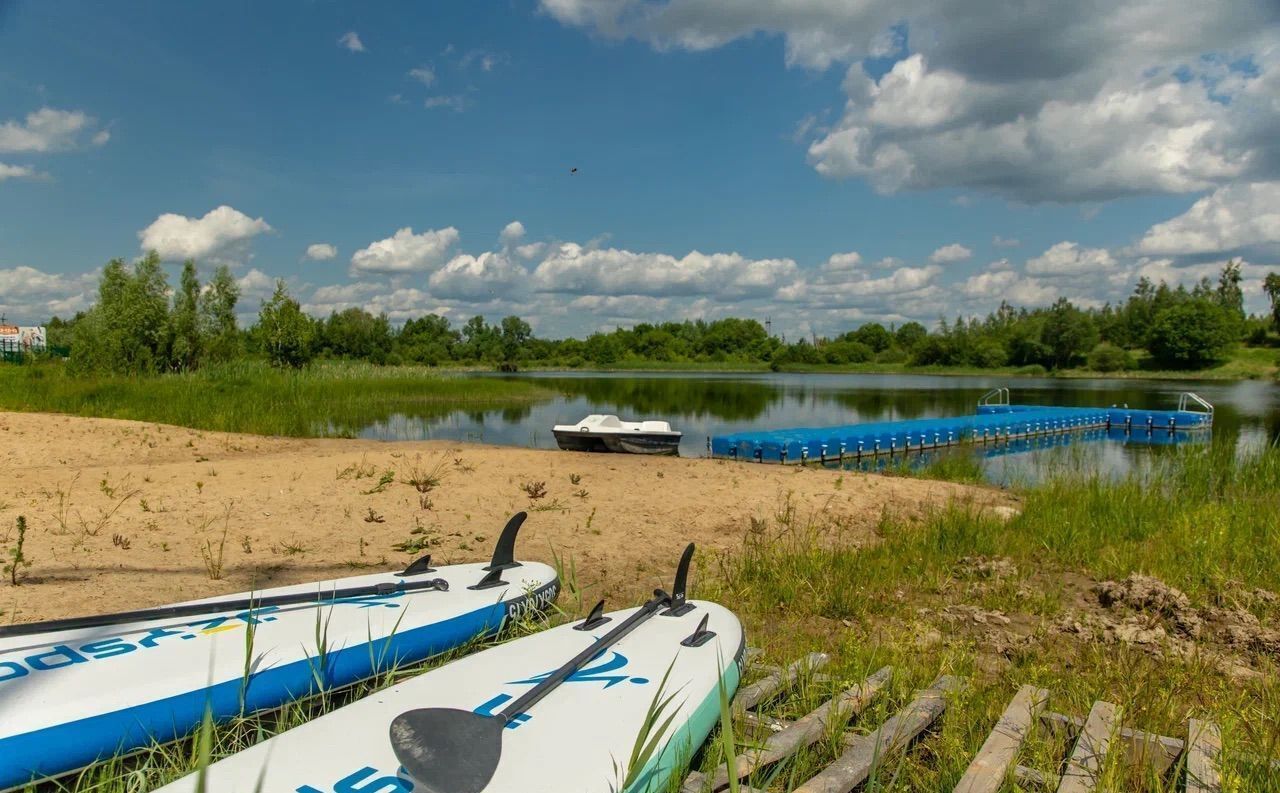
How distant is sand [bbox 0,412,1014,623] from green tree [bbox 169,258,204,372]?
15.1 m

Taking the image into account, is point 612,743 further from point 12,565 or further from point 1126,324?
point 1126,324

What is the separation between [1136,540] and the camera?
6035mm

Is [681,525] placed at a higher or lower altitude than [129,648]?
lower

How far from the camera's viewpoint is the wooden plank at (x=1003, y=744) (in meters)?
2.13

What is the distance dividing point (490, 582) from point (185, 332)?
1072 inches

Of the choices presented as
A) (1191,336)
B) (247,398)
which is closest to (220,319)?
(247,398)

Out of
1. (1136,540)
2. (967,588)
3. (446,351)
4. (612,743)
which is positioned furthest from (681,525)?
(446,351)

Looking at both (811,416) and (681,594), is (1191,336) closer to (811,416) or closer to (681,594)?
(811,416)

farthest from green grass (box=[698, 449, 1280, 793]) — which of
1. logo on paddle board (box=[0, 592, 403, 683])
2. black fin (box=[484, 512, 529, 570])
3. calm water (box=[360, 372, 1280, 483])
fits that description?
calm water (box=[360, 372, 1280, 483])

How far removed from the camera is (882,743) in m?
2.40

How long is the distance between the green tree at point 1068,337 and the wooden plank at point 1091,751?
291 ft

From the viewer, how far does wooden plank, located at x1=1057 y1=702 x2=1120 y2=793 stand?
2.16 m

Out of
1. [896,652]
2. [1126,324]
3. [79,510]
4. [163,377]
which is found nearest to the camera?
[896,652]

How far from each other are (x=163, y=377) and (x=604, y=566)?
21157mm
